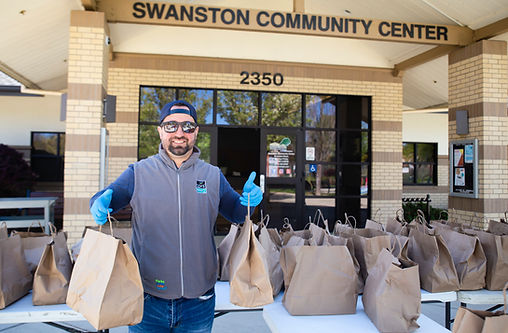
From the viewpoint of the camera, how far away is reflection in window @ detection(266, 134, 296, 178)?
29.3 ft

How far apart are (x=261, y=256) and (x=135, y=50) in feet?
24.1

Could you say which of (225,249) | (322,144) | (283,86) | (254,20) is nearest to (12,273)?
(225,249)

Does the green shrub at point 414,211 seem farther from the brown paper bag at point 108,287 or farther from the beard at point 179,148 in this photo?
the brown paper bag at point 108,287

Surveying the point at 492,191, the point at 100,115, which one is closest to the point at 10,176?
the point at 100,115

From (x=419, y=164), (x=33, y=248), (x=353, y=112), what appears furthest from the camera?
(x=419, y=164)

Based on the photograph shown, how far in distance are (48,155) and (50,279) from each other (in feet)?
32.2

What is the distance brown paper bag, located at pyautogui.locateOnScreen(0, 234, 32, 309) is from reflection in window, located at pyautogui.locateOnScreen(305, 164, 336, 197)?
277 inches

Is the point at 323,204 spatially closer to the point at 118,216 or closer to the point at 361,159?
the point at 361,159

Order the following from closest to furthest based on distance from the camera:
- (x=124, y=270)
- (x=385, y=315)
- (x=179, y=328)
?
(x=124, y=270)
(x=179, y=328)
(x=385, y=315)

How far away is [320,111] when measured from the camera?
9.32m

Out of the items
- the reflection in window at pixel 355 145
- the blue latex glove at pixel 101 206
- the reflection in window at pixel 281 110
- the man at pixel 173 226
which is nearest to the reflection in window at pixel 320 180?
the reflection in window at pixel 355 145

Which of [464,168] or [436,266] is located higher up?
[464,168]

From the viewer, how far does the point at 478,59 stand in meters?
7.09

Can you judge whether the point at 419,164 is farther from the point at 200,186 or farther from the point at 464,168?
the point at 200,186
